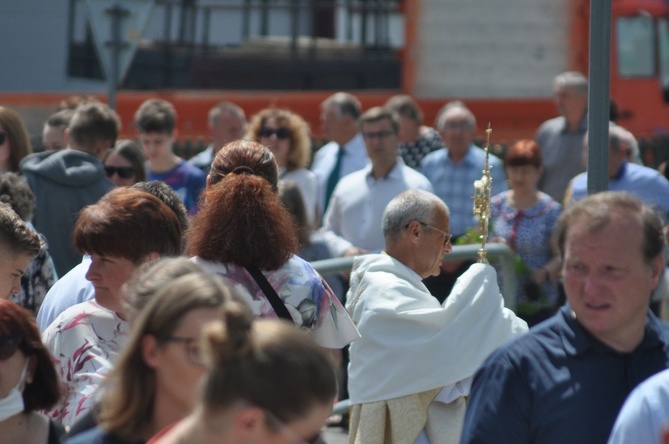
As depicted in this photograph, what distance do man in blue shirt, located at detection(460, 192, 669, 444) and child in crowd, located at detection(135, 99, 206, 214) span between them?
4.75 metres

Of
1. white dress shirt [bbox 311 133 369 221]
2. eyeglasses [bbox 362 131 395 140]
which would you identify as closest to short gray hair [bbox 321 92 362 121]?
white dress shirt [bbox 311 133 369 221]

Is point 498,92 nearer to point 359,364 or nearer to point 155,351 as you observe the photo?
point 359,364

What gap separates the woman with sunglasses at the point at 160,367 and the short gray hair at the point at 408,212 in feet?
7.99

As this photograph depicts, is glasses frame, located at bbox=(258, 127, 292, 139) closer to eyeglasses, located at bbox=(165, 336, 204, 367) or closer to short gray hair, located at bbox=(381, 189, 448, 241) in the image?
short gray hair, located at bbox=(381, 189, 448, 241)

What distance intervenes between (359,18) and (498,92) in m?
2.08

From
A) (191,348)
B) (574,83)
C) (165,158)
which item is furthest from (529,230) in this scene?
(191,348)

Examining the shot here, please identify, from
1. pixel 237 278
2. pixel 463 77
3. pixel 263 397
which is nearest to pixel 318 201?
pixel 237 278

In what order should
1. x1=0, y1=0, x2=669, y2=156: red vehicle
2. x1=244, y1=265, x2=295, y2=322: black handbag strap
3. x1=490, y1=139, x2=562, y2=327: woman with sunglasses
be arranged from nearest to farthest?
1. x1=244, y1=265, x2=295, y2=322: black handbag strap
2. x1=490, y1=139, x2=562, y2=327: woman with sunglasses
3. x1=0, y1=0, x2=669, y2=156: red vehicle

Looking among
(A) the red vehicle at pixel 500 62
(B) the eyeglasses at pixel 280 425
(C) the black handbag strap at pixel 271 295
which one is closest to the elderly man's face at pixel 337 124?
(C) the black handbag strap at pixel 271 295

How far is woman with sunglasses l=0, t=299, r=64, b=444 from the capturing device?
3.40 metres

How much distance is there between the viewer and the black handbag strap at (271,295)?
14.3ft

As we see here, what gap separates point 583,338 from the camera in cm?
342

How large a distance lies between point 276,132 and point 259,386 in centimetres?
673

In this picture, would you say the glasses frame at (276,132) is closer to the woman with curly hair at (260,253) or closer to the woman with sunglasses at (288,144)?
the woman with sunglasses at (288,144)
